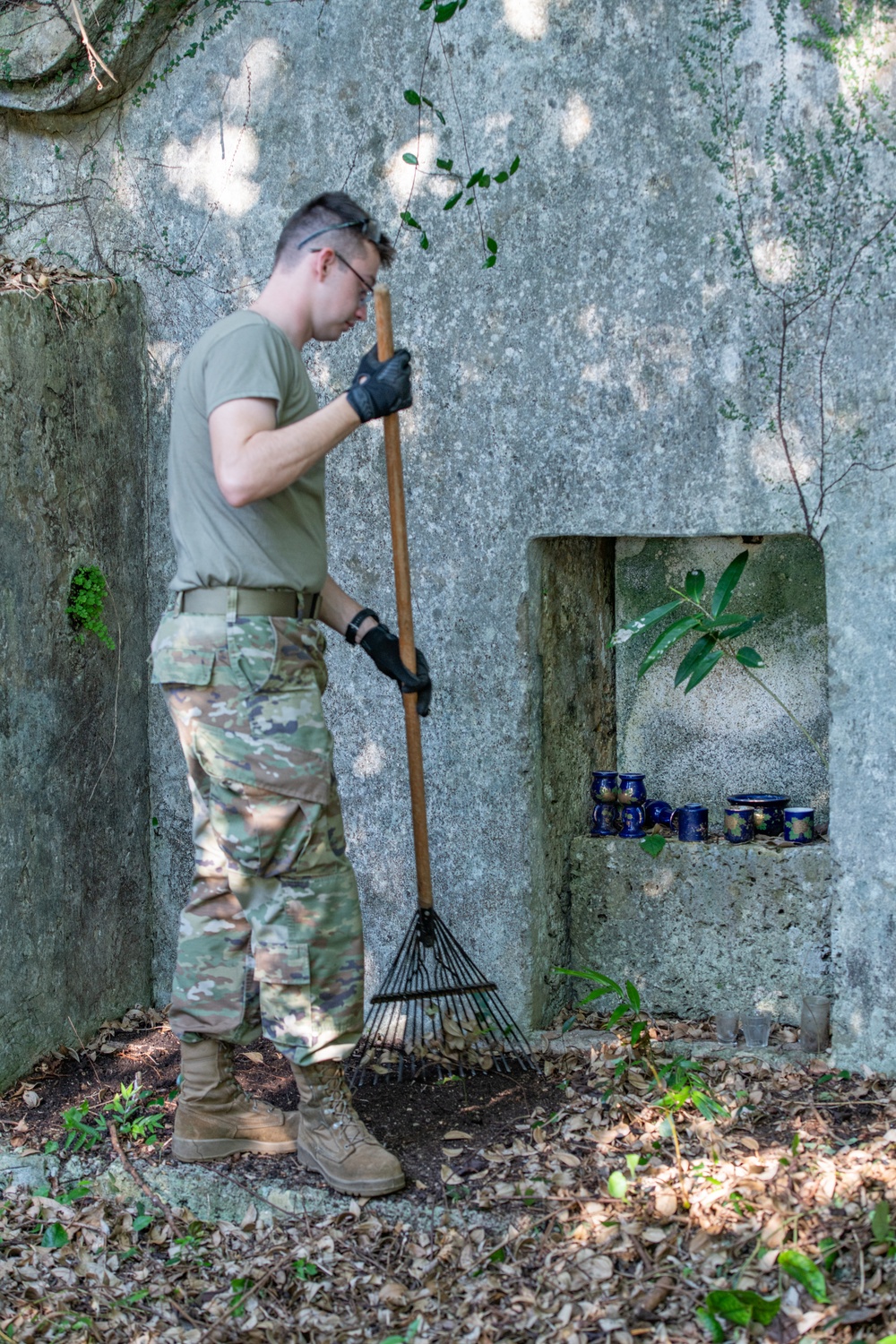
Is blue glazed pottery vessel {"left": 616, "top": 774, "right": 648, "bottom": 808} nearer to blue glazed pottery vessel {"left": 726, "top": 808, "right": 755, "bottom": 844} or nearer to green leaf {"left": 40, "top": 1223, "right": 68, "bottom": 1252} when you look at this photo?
blue glazed pottery vessel {"left": 726, "top": 808, "right": 755, "bottom": 844}

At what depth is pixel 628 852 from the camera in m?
3.96

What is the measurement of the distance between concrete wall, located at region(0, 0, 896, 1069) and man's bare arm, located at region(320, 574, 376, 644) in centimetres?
42

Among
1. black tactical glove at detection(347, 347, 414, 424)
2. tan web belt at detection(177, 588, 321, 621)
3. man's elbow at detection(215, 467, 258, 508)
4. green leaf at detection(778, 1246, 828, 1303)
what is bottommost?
green leaf at detection(778, 1246, 828, 1303)

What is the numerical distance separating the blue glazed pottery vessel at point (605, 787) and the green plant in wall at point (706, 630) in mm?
420

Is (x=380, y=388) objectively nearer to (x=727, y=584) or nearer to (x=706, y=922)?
(x=727, y=584)

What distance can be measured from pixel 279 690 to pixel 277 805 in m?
0.27

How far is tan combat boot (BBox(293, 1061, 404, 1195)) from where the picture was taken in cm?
308

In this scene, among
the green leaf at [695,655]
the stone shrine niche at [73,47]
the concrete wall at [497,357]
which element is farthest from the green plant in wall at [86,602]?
the green leaf at [695,655]

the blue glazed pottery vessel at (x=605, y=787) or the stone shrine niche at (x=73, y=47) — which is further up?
the stone shrine niche at (x=73, y=47)

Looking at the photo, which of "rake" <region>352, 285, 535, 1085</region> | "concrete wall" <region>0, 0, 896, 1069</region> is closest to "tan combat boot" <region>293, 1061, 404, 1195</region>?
"rake" <region>352, 285, 535, 1085</region>

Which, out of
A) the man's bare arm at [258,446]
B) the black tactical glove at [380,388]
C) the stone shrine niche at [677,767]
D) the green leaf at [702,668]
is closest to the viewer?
the man's bare arm at [258,446]

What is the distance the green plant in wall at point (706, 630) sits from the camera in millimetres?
3660

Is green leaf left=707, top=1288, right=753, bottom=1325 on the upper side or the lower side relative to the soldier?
lower

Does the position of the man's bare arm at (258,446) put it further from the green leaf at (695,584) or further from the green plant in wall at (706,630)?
the green leaf at (695,584)
